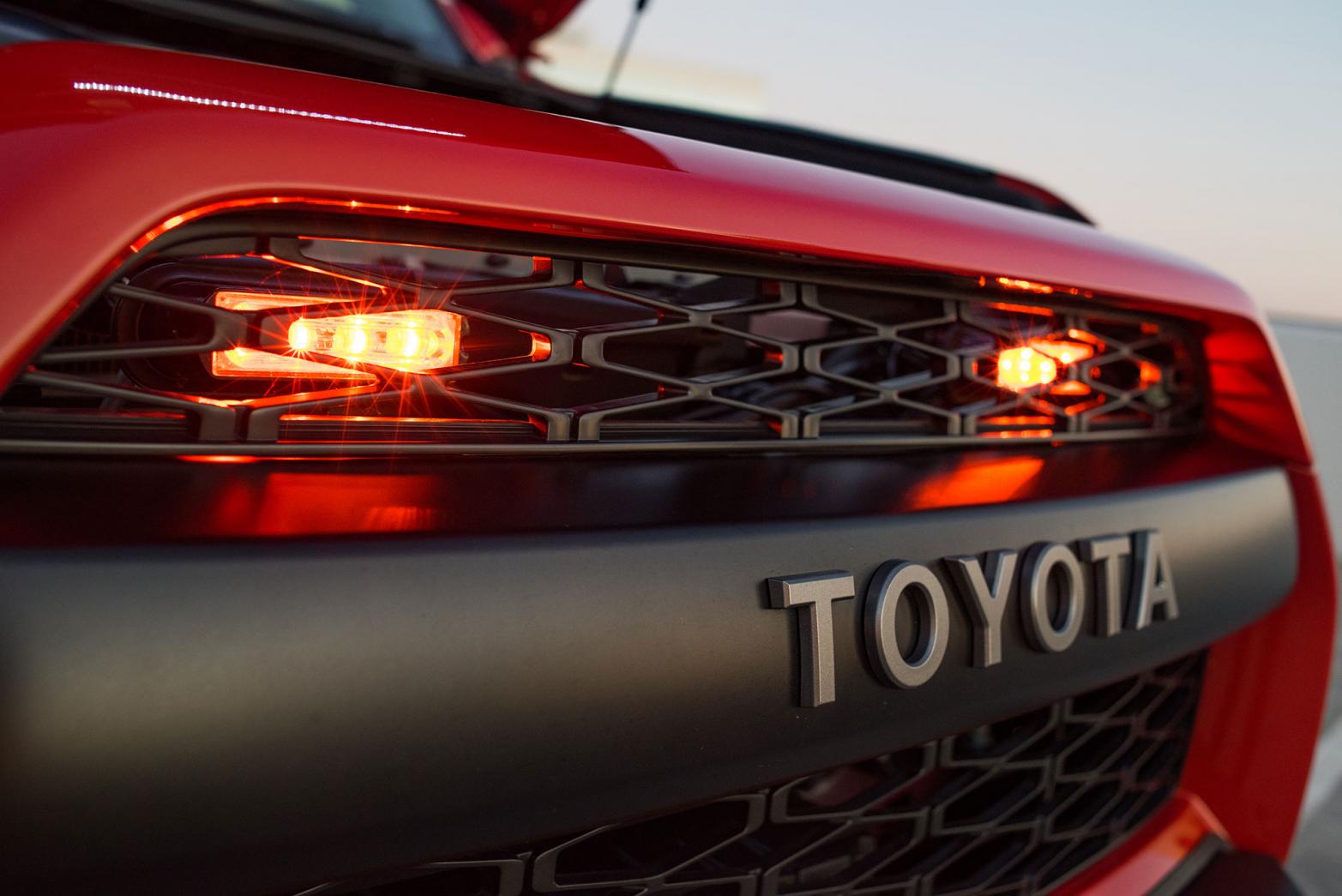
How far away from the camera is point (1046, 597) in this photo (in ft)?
3.07

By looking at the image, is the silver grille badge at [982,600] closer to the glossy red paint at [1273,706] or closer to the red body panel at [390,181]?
the red body panel at [390,181]

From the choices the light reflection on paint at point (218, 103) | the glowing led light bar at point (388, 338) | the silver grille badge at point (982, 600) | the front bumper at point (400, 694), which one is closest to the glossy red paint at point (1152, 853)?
the silver grille badge at point (982, 600)

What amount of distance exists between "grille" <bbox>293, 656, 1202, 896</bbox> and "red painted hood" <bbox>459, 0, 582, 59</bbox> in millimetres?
2083

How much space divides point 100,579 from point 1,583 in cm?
5

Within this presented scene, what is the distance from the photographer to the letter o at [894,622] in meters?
0.79

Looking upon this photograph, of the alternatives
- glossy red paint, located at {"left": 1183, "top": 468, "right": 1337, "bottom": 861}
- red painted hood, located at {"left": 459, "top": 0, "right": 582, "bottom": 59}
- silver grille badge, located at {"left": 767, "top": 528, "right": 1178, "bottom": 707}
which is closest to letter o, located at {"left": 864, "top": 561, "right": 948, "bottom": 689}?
silver grille badge, located at {"left": 767, "top": 528, "right": 1178, "bottom": 707}

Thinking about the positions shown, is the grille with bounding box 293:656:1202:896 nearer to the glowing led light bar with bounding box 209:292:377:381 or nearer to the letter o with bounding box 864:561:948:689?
the letter o with bounding box 864:561:948:689

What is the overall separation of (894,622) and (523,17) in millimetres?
2345

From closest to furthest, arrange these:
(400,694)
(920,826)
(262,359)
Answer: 1. (400,694)
2. (262,359)
3. (920,826)

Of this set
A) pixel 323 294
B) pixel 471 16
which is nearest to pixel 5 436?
pixel 323 294

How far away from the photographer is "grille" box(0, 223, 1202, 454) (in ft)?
2.23

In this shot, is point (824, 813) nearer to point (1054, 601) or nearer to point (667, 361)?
point (1054, 601)

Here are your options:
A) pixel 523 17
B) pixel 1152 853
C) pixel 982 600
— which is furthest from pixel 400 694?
pixel 523 17

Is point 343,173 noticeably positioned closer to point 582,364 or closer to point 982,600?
point 582,364
